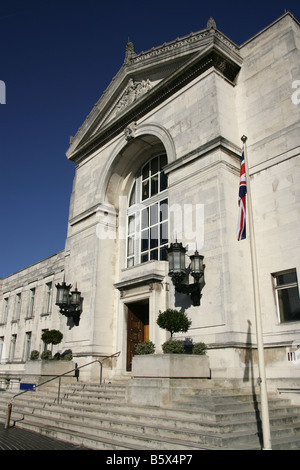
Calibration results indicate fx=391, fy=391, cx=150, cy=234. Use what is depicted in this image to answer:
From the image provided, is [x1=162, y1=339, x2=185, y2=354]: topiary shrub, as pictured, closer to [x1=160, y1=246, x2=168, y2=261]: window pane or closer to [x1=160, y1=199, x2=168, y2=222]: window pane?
[x1=160, y1=246, x2=168, y2=261]: window pane

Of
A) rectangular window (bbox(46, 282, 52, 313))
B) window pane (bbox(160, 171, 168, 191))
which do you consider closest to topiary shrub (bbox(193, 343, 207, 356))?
window pane (bbox(160, 171, 168, 191))

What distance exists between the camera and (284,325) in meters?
11.8

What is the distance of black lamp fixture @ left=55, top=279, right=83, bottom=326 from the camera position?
18.1m

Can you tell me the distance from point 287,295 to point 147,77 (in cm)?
1236

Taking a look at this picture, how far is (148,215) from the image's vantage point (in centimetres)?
1834

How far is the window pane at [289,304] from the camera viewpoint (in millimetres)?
11805

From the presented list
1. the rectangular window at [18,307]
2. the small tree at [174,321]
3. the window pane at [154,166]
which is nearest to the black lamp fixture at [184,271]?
the small tree at [174,321]

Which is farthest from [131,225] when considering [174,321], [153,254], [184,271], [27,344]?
[27,344]

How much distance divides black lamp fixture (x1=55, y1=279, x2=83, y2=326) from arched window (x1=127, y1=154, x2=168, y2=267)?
2900 mm

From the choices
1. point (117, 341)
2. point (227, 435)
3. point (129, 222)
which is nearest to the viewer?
point (227, 435)

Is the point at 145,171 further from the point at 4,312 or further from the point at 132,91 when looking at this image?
the point at 4,312
